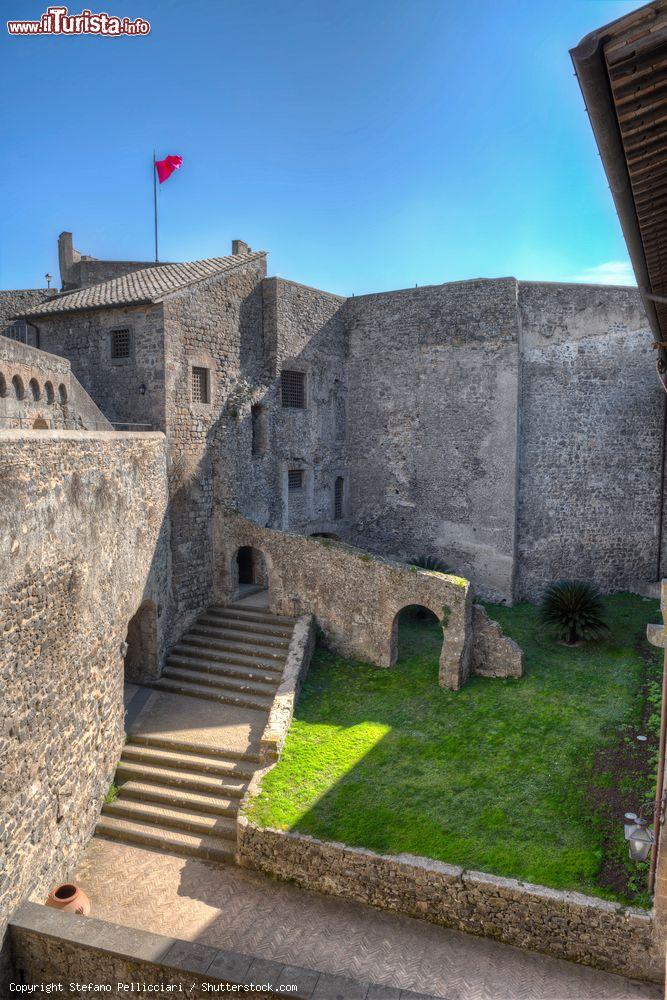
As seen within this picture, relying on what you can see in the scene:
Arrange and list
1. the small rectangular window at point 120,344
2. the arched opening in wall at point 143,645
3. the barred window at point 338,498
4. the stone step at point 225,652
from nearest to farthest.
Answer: the arched opening in wall at point 143,645 < the stone step at point 225,652 < the small rectangular window at point 120,344 < the barred window at point 338,498

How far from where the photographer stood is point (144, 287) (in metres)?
15.1

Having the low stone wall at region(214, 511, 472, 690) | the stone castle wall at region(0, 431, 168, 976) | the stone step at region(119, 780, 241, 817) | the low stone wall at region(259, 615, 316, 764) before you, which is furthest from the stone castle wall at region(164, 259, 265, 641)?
the stone step at region(119, 780, 241, 817)

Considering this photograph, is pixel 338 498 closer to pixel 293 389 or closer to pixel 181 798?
pixel 293 389

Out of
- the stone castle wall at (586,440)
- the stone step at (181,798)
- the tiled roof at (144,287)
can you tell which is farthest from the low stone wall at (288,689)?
the tiled roof at (144,287)

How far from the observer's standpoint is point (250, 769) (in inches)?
426

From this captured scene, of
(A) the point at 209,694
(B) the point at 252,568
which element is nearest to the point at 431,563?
(B) the point at 252,568

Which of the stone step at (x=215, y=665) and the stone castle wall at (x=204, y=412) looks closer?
the stone step at (x=215, y=665)

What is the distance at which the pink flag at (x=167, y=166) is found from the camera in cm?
2020

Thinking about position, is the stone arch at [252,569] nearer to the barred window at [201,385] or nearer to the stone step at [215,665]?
the stone step at [215,665]

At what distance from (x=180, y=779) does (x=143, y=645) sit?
12.4 ft

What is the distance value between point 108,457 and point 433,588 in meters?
7.32

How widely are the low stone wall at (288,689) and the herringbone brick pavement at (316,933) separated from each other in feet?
6.37

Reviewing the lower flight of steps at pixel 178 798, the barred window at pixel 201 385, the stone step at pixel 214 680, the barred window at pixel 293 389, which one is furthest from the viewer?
the barred window at pixel 293 389

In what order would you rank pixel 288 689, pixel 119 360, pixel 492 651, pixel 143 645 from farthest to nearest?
pixel 119 360, pixel 492 651, pixel 143 645, pixel 288 689
